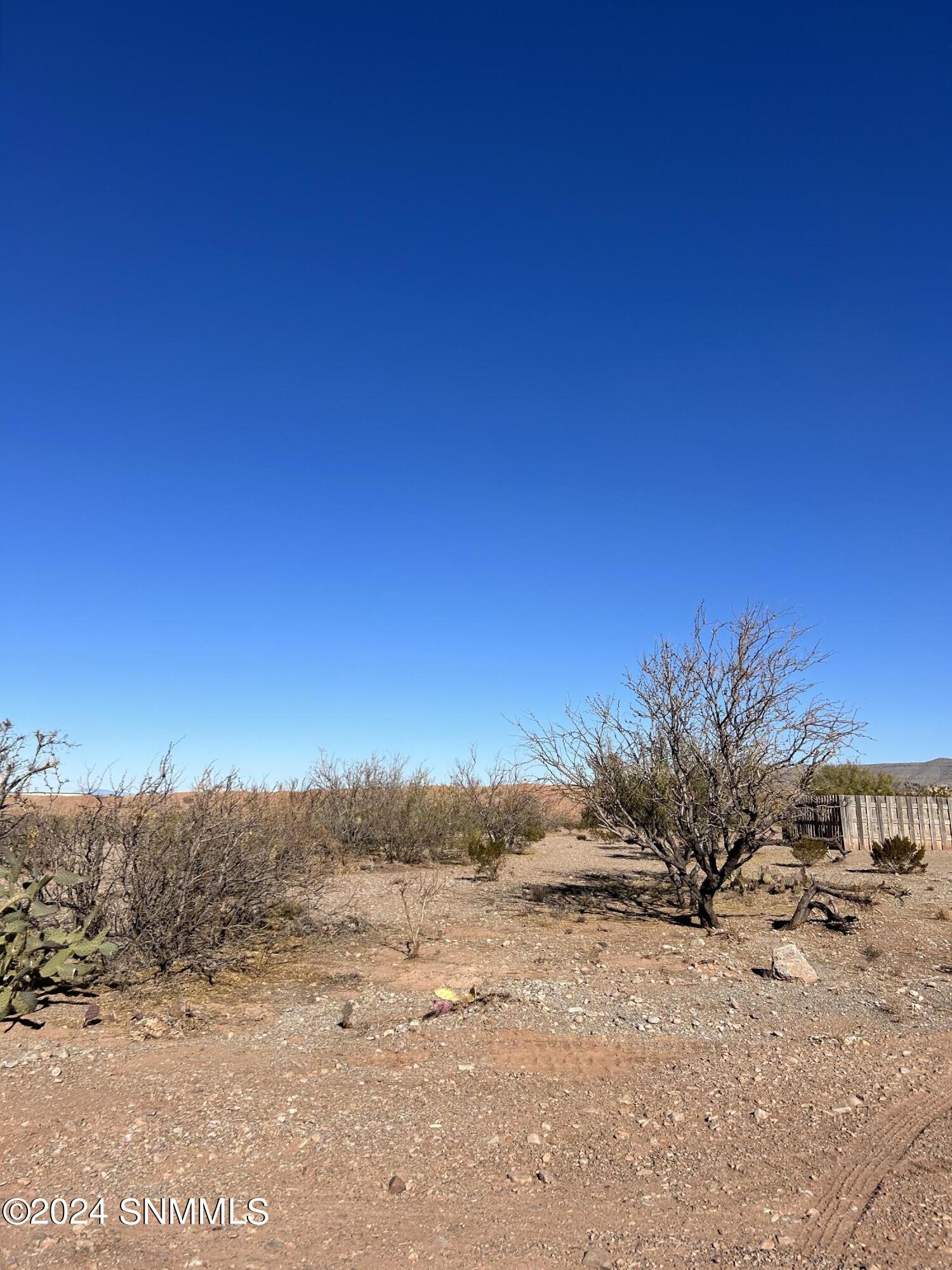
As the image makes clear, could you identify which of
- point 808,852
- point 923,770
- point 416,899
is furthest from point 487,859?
point 923,770

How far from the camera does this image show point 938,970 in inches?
340

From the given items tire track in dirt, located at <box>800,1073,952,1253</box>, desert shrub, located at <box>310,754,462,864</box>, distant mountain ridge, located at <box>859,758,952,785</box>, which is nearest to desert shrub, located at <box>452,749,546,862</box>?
desert shrub, located at <box>310,754,462,864</box>

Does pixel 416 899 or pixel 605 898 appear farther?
pixel 416 899

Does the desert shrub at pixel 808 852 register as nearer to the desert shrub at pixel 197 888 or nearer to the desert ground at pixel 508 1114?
the desert ground at pixel 508 1114

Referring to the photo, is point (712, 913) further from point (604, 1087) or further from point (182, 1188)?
point (182, 1188)

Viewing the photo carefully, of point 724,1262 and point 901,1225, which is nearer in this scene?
point 724,1262

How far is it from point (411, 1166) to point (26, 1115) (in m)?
2.63

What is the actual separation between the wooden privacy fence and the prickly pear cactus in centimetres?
2014

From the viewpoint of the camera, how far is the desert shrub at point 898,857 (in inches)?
675

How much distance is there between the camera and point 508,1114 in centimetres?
500

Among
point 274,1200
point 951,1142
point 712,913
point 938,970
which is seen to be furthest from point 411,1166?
point 712,913

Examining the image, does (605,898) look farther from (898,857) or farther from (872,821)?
(872,821)

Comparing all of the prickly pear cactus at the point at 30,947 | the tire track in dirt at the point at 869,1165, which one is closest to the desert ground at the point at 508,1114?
the tire track in dirt at the point at 869,1165

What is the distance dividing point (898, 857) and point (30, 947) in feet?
56.2
